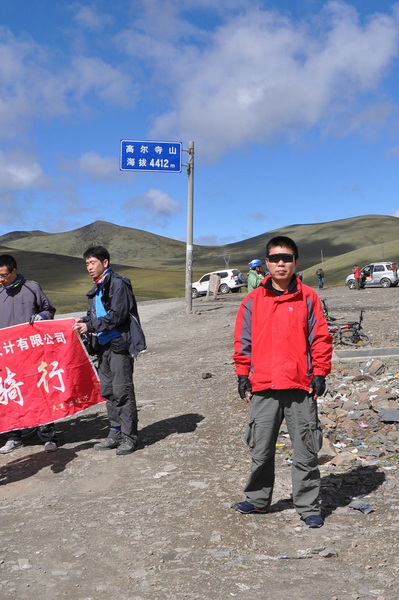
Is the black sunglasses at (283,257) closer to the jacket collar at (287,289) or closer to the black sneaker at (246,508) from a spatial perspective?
the jacket collar at (287,289)

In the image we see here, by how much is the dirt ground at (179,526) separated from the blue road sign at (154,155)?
15.5 meters

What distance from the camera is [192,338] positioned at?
1641cm

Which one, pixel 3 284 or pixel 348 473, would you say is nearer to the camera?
pixel 348 473

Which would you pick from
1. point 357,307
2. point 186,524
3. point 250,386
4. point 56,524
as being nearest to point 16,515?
point 56,524

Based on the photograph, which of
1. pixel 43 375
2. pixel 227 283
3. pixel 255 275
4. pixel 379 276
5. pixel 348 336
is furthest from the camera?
pixel 227 283

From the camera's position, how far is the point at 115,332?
21.5 ft

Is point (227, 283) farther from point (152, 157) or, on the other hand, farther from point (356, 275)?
point (152, 157)

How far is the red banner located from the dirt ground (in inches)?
20.0

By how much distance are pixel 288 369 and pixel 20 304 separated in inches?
141

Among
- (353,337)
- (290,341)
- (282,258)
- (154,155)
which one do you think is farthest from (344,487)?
(154,155)

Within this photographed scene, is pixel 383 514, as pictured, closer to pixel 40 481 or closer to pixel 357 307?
pixel 40 481

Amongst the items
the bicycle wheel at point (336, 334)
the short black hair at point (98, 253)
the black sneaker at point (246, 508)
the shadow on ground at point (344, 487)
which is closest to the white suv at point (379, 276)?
the bicycle wheel at point (336, 334)

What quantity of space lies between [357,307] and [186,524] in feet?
59.9

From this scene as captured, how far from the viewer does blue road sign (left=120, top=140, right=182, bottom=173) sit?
73.0 feet
